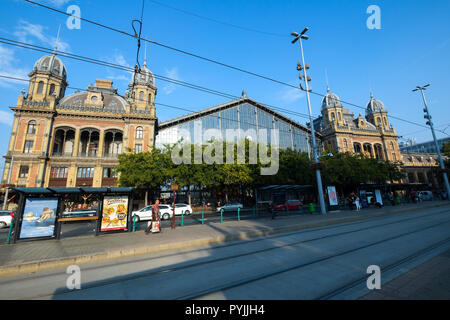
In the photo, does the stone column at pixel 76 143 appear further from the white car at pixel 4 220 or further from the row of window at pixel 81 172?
the white car at pixel 4 220

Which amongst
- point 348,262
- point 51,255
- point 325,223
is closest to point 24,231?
point 51,255

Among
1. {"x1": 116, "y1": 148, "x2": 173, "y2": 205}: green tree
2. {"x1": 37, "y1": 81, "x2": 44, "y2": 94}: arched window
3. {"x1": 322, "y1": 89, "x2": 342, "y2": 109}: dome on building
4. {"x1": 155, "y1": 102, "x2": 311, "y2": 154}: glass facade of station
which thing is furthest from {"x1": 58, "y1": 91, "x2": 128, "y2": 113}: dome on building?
{"x1": 322, "y1": 89, "x2": 342, "y2": 109}: dome on building

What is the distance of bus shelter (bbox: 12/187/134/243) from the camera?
9570mm

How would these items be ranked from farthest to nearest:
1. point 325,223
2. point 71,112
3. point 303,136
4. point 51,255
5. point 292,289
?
point 303,136
point 71,112
point 325,223
point 51,255
point 292,289

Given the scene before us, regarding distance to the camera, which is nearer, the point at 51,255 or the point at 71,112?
the point at 51,255

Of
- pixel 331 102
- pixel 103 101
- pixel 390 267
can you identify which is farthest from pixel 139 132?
pixel 331 102

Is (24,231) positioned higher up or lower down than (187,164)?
lower down

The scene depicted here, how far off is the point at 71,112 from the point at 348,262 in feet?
148

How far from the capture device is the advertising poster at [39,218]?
9.63 metres

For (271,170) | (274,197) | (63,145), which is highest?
(63,145)

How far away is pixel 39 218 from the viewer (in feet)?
32.5

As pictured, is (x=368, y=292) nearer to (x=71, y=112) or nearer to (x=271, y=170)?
(x=271, y=170)
